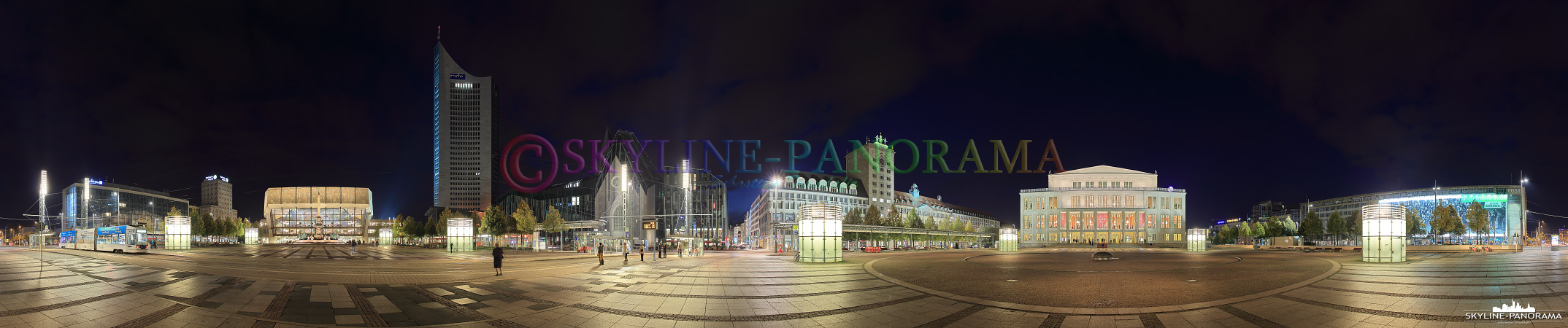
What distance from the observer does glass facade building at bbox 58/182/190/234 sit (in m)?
145

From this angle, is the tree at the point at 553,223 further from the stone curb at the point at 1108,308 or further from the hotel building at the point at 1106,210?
the hotel building at the point at 1106,210

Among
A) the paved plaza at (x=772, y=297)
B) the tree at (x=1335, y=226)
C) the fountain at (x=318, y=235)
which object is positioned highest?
the paved plaza at (x=772, y=297)

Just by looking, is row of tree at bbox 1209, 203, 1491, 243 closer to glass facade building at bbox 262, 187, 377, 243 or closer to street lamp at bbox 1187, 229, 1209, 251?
street lamp at bbox 1187, 229, 1209, 251

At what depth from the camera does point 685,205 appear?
4008 inches

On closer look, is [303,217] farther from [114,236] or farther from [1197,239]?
[1197,239]

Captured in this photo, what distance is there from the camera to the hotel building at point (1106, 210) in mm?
122250

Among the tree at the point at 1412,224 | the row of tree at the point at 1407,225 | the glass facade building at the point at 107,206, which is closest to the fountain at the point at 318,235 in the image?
the glass facade building at the point at 107,206

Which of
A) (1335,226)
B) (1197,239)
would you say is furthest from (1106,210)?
(1197,239)

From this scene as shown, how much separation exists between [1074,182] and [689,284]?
12074 centimetres

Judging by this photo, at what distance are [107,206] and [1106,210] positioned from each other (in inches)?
8222

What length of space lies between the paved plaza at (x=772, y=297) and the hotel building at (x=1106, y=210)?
325ft

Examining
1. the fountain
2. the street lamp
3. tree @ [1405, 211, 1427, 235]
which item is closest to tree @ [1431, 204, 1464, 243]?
tree @ [1405, 211, 1427, 235]

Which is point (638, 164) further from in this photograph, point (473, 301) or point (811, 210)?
point (473, 301)

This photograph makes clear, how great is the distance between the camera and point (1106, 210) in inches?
4884
